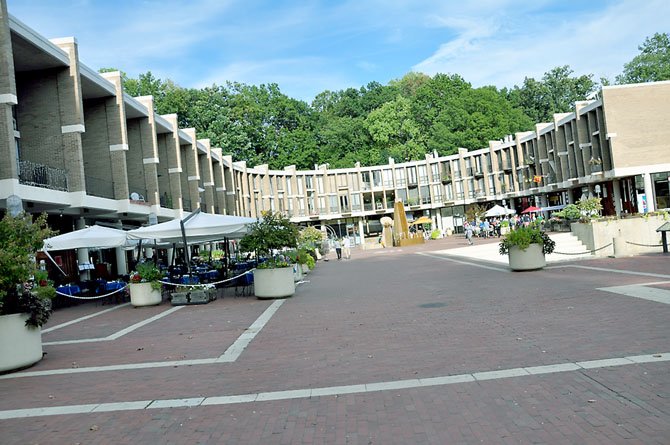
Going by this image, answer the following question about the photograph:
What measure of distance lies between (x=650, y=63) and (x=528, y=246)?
69703 millimetres

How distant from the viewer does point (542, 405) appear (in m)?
4.95

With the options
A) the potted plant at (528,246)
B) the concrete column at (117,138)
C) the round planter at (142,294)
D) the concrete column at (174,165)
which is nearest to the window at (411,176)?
the concrete column at (174,165)

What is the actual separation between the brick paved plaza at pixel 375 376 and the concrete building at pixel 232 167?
1135 cm

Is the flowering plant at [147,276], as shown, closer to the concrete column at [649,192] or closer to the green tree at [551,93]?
the concrete column at [649,192]

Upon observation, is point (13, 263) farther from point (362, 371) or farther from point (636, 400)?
point (636, 400)

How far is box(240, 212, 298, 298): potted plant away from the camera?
15219 millimetres

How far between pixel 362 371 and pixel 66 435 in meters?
3.07

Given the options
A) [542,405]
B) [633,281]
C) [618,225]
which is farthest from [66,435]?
[618,225]

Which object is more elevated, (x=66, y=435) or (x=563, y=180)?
(x=563, y=180)

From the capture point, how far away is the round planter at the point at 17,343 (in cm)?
805

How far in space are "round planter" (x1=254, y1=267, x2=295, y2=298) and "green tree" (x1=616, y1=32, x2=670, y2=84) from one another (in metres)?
70.7

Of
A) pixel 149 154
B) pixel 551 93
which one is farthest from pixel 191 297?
pixel 551 93

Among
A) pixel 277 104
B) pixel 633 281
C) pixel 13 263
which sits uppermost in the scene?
pixel 277 104

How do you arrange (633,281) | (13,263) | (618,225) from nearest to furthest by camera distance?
1. (13,263)
2. (633,281)
3. (618,225)
